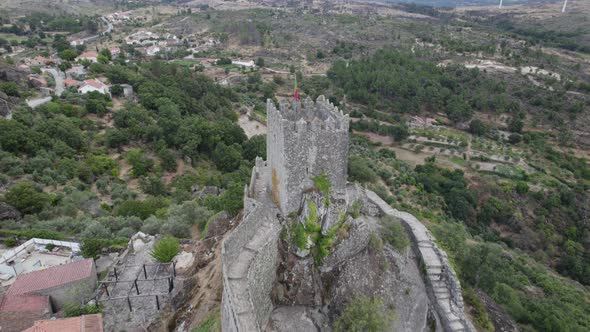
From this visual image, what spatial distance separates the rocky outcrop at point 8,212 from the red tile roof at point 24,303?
1126 centimetres

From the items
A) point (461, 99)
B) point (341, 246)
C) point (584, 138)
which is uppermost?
point (341, 246)

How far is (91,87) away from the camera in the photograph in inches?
1937

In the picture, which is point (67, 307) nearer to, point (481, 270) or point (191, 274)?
point (191, 274)

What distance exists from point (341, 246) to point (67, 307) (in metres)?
12.7

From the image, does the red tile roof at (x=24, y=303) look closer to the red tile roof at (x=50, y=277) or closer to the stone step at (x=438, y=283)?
the red tile roof at (x=50, y=277)

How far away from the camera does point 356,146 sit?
5319 centimetres

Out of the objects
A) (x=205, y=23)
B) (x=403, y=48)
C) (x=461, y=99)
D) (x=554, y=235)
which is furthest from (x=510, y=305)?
(x=205, y=23)

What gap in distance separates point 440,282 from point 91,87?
48885mm

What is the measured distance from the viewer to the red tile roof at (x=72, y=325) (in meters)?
14.6

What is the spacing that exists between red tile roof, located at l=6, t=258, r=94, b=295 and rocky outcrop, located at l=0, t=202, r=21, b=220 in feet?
33.3

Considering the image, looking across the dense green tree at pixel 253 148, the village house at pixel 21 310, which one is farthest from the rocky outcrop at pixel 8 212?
the dense green tree at pixel 253 148

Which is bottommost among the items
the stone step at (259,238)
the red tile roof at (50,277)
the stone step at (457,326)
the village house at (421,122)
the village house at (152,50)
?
the village house at (421,122)

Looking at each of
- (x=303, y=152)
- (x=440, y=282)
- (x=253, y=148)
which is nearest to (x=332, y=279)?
(x=303, y=152)

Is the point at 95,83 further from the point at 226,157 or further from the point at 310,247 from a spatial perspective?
the point at 310,247
